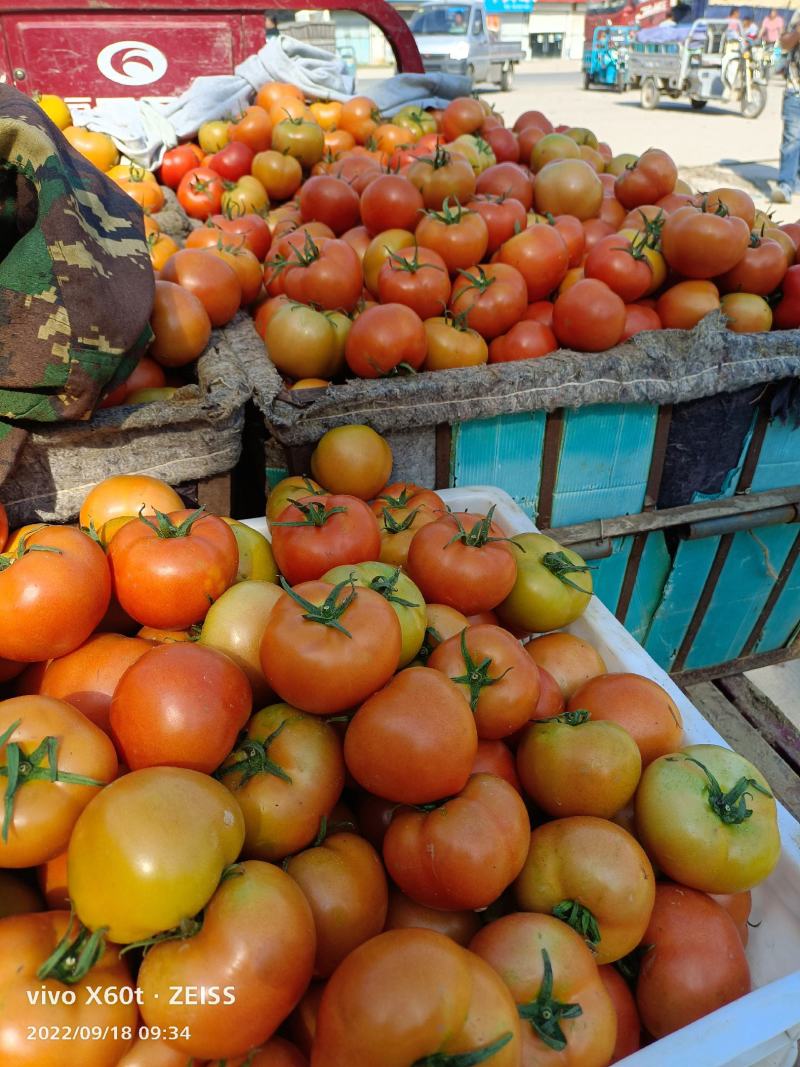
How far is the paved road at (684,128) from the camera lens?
8.83 meters

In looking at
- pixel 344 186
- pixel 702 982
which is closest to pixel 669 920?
pixel 702 982

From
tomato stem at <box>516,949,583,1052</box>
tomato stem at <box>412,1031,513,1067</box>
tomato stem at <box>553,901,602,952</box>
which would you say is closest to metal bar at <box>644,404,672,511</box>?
tomato stem at <box>553,901,602,952</box>

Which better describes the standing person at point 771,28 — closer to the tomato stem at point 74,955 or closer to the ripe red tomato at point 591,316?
the ripe red tomato at point 591,316

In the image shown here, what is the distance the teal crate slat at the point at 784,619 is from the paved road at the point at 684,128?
5.10 metres

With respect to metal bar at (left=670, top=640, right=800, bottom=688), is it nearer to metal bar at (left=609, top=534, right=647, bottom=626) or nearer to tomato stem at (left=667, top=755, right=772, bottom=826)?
metal bar at (left=609, top=534, right=647, bottom=626)

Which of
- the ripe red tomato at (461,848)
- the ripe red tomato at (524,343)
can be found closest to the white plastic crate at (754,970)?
the ripe red tomato at (461,848)

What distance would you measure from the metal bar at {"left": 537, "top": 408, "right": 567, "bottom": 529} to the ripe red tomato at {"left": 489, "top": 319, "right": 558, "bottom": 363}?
0.66 ft

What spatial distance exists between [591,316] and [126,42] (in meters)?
3.36

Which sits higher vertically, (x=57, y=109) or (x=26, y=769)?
(x=57, y=109)

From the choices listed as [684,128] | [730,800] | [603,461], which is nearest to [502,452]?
[603,461]

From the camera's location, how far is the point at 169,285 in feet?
6.21

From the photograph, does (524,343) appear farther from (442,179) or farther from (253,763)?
(253,763)

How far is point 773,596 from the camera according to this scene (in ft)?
8.68

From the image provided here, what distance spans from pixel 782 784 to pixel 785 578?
2.52 ft
